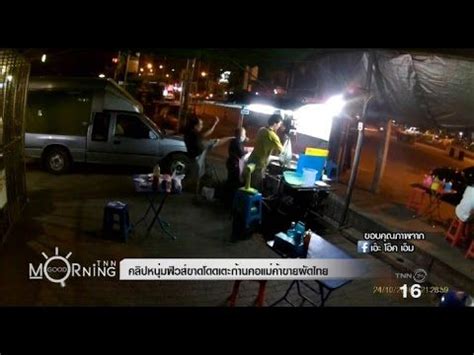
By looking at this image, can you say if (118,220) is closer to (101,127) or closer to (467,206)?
(101,127)

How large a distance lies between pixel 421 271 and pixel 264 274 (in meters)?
2.18

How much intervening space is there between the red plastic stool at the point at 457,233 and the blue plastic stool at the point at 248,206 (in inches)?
116

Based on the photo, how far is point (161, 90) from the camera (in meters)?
15.6

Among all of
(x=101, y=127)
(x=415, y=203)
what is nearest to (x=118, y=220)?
(x=101, y=127)

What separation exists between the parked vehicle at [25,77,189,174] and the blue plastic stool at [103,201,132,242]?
11.4ft

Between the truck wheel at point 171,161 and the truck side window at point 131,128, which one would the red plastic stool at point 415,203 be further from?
the truck side window at point 131,128

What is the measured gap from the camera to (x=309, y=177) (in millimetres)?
7375

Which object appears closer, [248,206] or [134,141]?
[248,206]

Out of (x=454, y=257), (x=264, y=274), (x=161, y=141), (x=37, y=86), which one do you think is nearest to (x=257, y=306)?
(x=264, y=274)

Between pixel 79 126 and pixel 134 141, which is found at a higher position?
pixel 79 126

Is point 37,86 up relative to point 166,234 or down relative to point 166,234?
up

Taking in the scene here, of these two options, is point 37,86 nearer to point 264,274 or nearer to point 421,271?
point 264,274

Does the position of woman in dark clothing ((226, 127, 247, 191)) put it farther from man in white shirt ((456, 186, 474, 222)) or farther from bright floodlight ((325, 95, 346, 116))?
man in white shirt ((456, 186, 474, 222))

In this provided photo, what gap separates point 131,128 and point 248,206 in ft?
13.0
